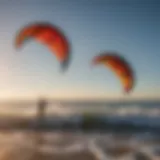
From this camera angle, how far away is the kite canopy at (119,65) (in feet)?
4.05

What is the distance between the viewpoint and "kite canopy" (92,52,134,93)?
123 cm

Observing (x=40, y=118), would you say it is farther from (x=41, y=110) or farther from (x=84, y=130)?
(x=84, y=130)

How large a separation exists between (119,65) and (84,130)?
0.27m

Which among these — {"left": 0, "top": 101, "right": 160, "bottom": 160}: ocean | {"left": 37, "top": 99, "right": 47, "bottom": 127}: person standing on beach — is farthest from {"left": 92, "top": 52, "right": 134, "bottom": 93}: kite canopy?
{"left": 37, "top": 99, "right": 47, "bottom": 127}: person standing on beach

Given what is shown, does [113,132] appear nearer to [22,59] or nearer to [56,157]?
[56,157]

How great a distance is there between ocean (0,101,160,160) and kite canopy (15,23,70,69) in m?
0.18

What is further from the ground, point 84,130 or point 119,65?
point 119,65

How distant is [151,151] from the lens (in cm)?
121

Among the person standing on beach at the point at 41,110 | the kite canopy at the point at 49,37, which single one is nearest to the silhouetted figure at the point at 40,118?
the person standing on beach at the point at 41,110

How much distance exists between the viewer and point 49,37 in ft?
4.09

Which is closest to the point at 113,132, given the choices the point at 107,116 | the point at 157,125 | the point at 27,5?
the point at 107,116

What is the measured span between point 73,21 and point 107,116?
1.22 feet

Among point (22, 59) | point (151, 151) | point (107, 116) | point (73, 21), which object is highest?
point (73, 21)

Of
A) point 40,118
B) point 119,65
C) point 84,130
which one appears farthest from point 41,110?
point 119,65
